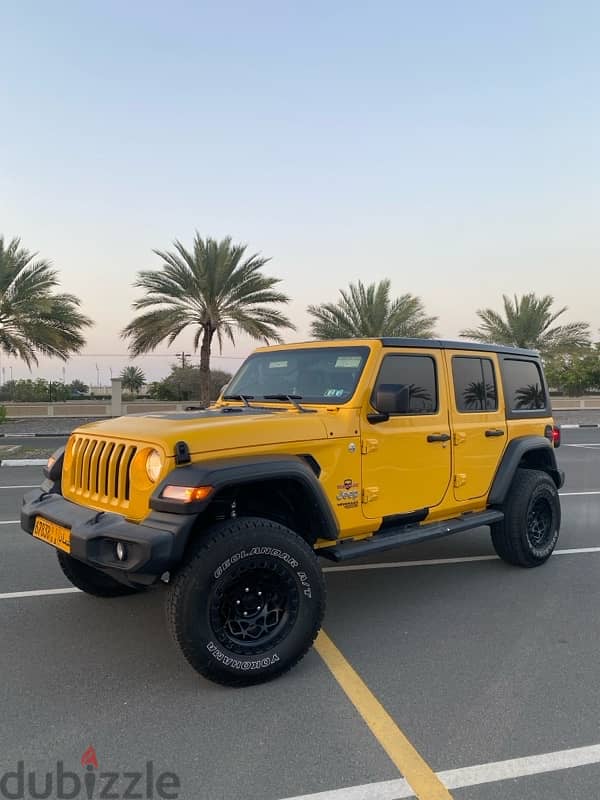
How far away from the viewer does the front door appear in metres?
3.89

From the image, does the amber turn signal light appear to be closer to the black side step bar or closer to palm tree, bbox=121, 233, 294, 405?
the black side step bar

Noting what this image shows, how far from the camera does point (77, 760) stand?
2539mm

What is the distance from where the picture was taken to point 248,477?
3205 millimetres

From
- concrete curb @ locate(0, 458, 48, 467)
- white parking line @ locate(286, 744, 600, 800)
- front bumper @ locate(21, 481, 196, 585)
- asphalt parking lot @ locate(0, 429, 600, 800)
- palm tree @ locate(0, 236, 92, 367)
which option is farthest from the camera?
palm tree @ locate(0, 236, 92, 367)

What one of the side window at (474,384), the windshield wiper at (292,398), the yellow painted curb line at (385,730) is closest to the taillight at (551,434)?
the side window at (474,384)

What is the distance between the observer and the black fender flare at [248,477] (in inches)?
120

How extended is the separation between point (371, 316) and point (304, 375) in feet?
61.1

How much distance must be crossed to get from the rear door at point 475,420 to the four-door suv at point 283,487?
16 millimetres

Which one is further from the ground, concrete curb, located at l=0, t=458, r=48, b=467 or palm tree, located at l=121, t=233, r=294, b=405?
palm tree, located at l=121, t=233, r=294, b=405

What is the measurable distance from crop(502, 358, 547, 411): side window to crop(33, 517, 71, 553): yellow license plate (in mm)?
3777

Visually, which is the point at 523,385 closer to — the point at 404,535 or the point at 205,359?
the point at 404,535

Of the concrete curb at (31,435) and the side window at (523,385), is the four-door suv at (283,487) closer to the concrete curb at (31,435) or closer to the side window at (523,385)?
the side window at (523,385)

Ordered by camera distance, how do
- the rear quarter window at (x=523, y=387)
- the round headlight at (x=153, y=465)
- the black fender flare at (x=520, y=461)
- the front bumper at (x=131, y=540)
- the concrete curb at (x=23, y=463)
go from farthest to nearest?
the concrete curb at (x=23, y=463)
the rear quarter window at (x=523, y=387)
the black fender flare at (x=520, y=461)
the round headlight at (x=153, y=465)
the front bumper at (x=131, y=540)
